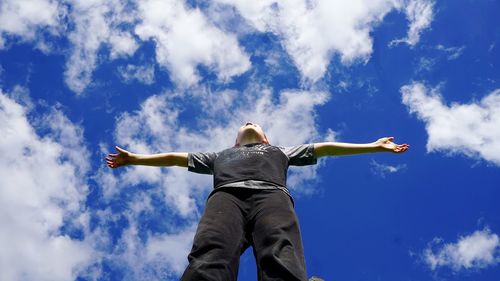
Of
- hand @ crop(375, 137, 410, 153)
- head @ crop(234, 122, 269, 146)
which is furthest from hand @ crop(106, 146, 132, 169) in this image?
hand @ crop(375, 137, 410, 153)

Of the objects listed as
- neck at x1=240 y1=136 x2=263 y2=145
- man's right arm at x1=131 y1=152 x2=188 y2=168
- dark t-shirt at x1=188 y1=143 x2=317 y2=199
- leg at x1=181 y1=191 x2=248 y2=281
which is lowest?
leg at x1=181 y1=191 x2=248 y2=281

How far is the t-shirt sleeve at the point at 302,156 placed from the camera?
569 cm

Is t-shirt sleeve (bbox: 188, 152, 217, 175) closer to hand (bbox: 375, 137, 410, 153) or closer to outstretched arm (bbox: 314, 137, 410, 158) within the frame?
outstretched arm (bbox: 314, 137, 410, 158)

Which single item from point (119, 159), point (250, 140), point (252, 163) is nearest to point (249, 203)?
point (252, 163)

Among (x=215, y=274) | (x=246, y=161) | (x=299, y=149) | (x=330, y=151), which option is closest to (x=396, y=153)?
(x=330, y=151)

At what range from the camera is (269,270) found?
11.5ft

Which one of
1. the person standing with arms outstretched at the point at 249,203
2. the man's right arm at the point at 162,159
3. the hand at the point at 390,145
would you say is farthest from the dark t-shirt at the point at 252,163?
the hand at the point at 390,145

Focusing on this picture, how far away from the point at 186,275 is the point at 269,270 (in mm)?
618

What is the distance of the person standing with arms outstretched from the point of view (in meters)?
3.56

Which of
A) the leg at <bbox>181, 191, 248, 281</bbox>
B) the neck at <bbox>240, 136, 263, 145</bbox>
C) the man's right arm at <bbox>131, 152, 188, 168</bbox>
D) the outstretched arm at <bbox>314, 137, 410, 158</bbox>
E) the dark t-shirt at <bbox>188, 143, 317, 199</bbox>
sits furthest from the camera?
the neck at <bbox>240, 136, 263, 145</bbox>

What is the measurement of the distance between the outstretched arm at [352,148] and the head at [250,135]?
0.79 meters

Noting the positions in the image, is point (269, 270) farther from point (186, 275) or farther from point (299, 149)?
point (299, 149)

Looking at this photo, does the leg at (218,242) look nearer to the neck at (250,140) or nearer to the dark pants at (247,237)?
the dark pants at (247,237)

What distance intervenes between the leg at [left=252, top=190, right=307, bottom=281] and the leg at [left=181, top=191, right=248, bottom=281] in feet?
0.53
